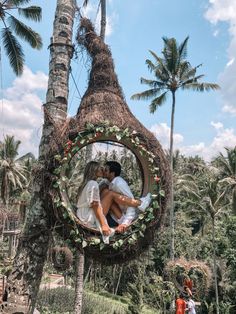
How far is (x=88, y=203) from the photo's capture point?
11.9 ft

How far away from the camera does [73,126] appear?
146 inches

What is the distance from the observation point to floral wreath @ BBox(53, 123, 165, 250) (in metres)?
3.43

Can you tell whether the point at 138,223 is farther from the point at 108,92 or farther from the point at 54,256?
the point at 108,92

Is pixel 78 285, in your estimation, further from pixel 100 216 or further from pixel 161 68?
pixel 161 68

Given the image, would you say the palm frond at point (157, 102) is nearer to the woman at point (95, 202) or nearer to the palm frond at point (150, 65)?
the palm frond at point (150, 65)

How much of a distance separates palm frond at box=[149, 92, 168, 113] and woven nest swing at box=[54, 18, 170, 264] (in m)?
22.2

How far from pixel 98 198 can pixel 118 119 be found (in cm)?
77

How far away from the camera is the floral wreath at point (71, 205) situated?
3.43 meters

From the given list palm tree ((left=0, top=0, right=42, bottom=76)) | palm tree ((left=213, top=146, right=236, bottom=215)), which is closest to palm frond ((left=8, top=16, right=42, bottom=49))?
palm tree ((left=0, top=0, right=42, bottom=76))

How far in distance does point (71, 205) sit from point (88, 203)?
15cm

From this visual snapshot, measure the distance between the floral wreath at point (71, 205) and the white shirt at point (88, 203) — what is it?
11cm

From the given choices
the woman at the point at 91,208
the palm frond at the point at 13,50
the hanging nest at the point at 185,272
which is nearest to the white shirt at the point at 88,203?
the woman at the point at 91,208

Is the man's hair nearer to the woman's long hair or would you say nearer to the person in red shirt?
the woman's long hair

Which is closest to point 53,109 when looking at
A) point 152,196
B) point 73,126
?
point 73,126
